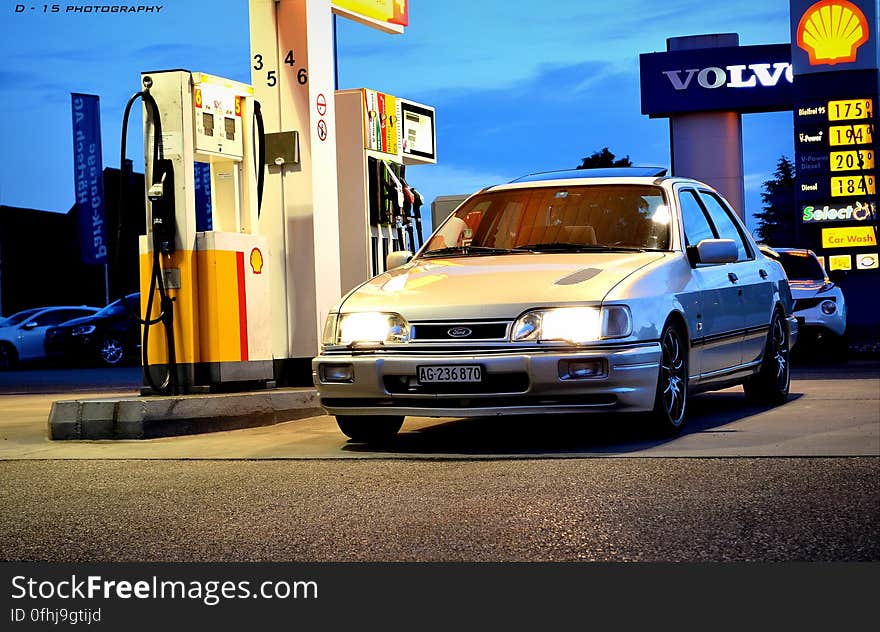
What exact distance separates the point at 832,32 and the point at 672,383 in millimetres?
20203

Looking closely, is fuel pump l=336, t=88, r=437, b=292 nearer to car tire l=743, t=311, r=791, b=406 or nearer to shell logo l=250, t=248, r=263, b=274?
shell logo l=250, t=248, r=263, b=274

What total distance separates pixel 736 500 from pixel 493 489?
1.19 m

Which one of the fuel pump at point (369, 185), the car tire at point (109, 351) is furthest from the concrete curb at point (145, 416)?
the car tire at point (109, 351)

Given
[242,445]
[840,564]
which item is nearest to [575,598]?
[840,564]

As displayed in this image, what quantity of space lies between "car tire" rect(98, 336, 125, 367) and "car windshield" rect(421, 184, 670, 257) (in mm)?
17618

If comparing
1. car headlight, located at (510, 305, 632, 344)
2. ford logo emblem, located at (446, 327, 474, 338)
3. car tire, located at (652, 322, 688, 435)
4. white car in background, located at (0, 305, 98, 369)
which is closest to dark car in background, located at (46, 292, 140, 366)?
white car in background, located at (0, 305, 98, 369)

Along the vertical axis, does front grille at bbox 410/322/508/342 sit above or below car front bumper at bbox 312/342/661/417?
above

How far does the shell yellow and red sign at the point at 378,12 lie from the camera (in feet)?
46.6

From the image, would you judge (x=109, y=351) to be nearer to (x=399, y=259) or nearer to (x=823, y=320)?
(x=823, y=320)

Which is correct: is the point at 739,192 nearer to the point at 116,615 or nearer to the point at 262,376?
the point at 262,376

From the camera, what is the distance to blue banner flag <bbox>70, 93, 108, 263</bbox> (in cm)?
3503

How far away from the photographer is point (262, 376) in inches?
461

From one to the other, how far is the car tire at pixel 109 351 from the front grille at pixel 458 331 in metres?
19.2

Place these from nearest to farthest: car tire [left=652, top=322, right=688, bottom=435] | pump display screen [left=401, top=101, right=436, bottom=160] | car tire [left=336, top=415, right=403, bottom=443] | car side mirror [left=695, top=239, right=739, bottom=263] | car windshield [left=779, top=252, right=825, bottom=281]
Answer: car tire [left=652, top=322, right=688, bottom=435], car tire [left=336, top=415, right=403, bottom=443], car side mirror [left=695, top=239, right=739, bottom=263], pump display screen [left=401, top=101, right=436, bottom=160], car windshield [left=779, top=252, right=825, bottom=281]
